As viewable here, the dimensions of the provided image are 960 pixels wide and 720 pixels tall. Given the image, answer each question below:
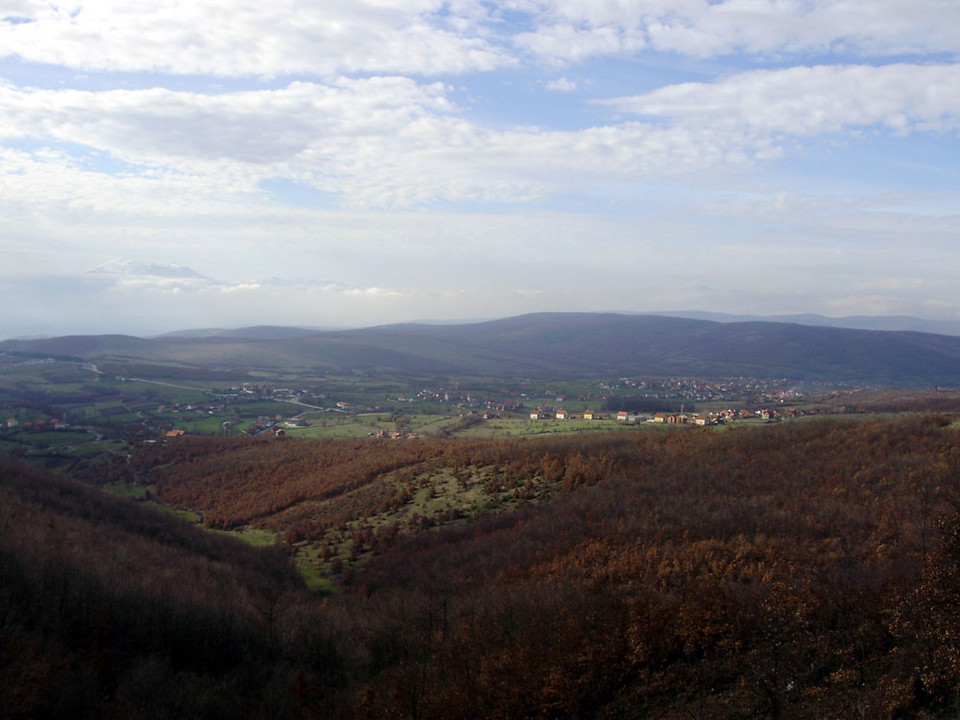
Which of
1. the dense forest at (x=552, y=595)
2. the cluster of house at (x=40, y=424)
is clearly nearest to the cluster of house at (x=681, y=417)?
the dense forest at (x=552, y=595)

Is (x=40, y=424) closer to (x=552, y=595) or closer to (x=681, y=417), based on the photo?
(x=552, y=595)

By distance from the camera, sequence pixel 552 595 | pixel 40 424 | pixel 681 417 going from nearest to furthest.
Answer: pixel 552 595, pixel 40 424, pixel 681 417

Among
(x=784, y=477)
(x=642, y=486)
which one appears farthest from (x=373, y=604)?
(x=784, y=477)

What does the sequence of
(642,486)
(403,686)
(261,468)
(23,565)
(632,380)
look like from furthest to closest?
(632,380)
(261,468)
(642,486)
(23,565)
(403,686)

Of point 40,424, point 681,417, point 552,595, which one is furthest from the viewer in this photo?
point 681,417

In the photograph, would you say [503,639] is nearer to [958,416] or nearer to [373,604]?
[373,604]

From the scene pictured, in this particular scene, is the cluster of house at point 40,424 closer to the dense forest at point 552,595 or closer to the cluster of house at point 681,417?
the dense forest at point 552,595

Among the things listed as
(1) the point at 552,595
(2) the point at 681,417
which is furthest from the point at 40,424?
(2) the point at 681,417

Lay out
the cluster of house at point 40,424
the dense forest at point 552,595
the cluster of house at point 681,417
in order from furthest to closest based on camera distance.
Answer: the cluster of house at point 40,424, the cluster of house at point 681,417, the dense forest at point 552,595

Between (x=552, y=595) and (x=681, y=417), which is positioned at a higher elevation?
(x=552, y=595)
